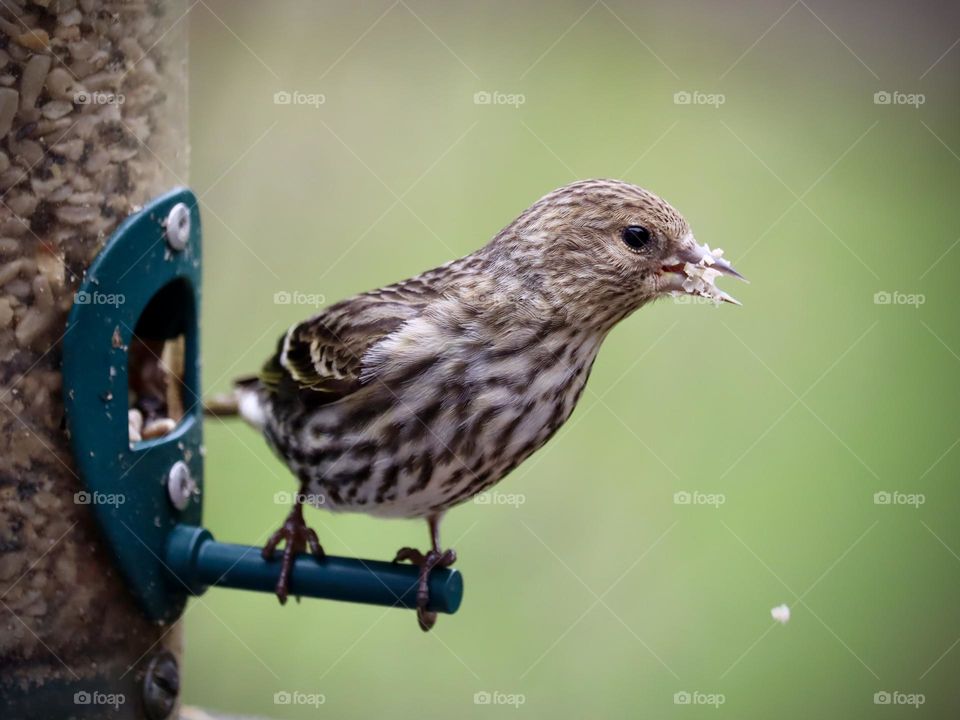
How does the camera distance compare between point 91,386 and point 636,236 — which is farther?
point 636,236

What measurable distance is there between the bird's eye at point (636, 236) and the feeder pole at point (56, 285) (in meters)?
1.38

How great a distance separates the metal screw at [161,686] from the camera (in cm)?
408

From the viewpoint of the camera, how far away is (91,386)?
12.3 ft

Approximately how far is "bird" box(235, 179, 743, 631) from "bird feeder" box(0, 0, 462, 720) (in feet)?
0.88

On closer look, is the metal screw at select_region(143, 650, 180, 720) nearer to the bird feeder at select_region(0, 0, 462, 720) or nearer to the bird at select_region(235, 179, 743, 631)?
the bird feeder at select_region(0, 0, 462, 720)

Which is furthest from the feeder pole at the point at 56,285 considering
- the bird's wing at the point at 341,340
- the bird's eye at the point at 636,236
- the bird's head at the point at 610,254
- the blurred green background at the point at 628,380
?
the blurred green background at the point at 628,380

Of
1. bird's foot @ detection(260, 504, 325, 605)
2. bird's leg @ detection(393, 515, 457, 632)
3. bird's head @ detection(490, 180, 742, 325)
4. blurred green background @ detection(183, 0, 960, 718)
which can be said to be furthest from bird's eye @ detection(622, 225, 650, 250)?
blurred green background @ detection(183, 0, 960, 718)

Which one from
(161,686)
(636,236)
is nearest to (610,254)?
(636,236)

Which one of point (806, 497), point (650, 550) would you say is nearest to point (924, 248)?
point (806, 497)

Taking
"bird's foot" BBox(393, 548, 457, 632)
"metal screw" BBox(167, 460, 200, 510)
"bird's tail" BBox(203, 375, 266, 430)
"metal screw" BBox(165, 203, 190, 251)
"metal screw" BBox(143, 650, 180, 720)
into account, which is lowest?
"metal screw" BBox(143, 650, 180, 720)

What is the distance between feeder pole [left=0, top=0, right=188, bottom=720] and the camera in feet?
12.0

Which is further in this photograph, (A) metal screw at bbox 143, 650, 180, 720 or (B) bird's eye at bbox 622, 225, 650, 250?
(A) metal screw at bbox 143, 650, 180, 720

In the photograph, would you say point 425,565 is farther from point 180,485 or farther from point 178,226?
point 178,226

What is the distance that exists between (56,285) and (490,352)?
121 cm
